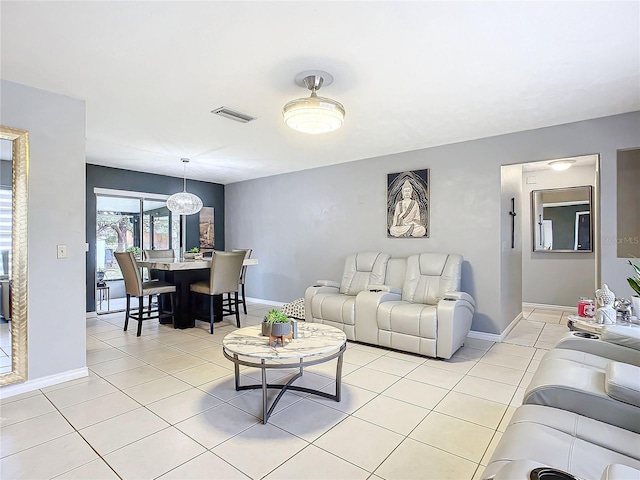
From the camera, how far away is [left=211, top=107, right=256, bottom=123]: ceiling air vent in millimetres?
3318

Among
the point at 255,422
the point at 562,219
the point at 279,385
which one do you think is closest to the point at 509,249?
the point at 562,219

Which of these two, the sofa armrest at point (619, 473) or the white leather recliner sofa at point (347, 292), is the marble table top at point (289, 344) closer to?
the white leather recliner sofa at point (347, 292)

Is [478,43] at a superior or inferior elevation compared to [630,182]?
superior

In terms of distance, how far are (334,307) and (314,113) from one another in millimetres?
2456

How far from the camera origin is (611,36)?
83.0 inches

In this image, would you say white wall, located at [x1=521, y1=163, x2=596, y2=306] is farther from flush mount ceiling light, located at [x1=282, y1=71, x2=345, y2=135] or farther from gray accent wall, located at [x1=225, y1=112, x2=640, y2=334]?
flush mount ceiling light, located at [x1=282, y1=71, x2=345, y2=135]

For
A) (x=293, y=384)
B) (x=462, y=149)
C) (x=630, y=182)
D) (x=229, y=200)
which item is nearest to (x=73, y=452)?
(x=293, y=384)

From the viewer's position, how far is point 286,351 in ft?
7.62

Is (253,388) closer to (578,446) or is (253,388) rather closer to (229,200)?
(578,446)

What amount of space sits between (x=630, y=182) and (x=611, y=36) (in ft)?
7.21

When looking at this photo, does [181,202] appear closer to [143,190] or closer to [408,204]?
[143,190]

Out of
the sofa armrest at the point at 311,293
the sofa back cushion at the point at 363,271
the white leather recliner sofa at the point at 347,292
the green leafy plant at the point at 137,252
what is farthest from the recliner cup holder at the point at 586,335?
the green leafy plant at the point at 137,252

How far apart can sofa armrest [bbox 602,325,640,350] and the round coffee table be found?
5.45ft

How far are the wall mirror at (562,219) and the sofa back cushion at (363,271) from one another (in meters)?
3.30
